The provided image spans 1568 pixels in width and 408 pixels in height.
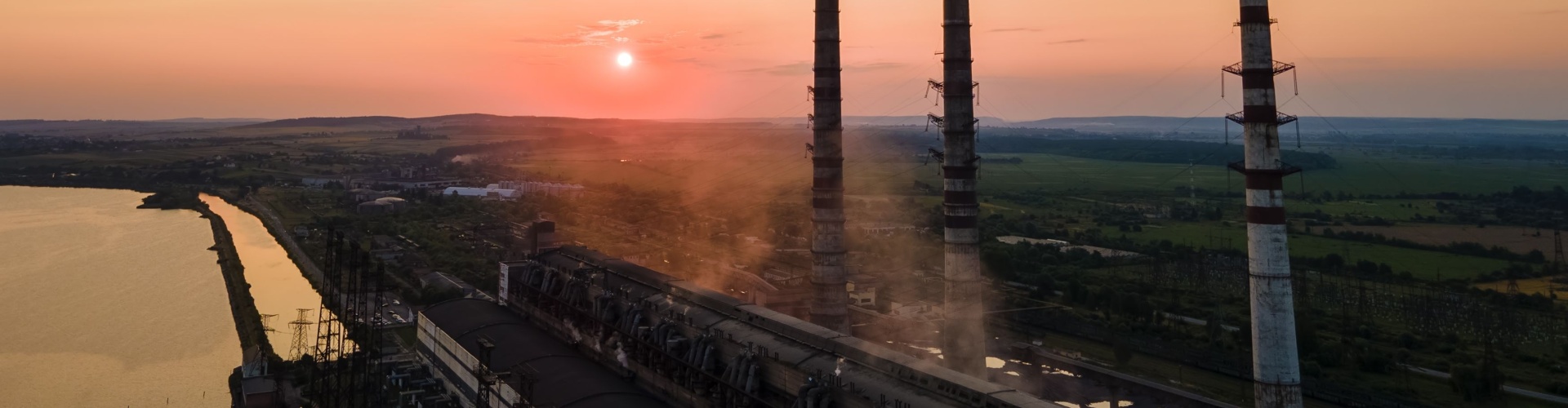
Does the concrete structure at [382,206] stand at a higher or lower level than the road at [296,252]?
higher

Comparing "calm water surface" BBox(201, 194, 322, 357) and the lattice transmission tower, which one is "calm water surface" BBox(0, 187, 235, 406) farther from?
"calm water surface" BBox(201, 194, 322, 357)

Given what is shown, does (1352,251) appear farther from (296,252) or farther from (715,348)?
(296,252)

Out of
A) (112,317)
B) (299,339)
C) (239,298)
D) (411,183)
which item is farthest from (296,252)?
(411,183)

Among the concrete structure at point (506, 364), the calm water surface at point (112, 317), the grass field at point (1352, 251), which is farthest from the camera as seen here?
the grass field at point (1352, 251)

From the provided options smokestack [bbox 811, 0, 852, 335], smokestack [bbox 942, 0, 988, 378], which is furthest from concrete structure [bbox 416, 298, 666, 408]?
smokestack [bbox 942, 0, 988, 378]

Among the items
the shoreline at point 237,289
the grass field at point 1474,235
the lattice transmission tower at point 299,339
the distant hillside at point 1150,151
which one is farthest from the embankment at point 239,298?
the distant hillside at point 1150,151

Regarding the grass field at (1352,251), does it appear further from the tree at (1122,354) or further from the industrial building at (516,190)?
the industrial building at (516,190)
